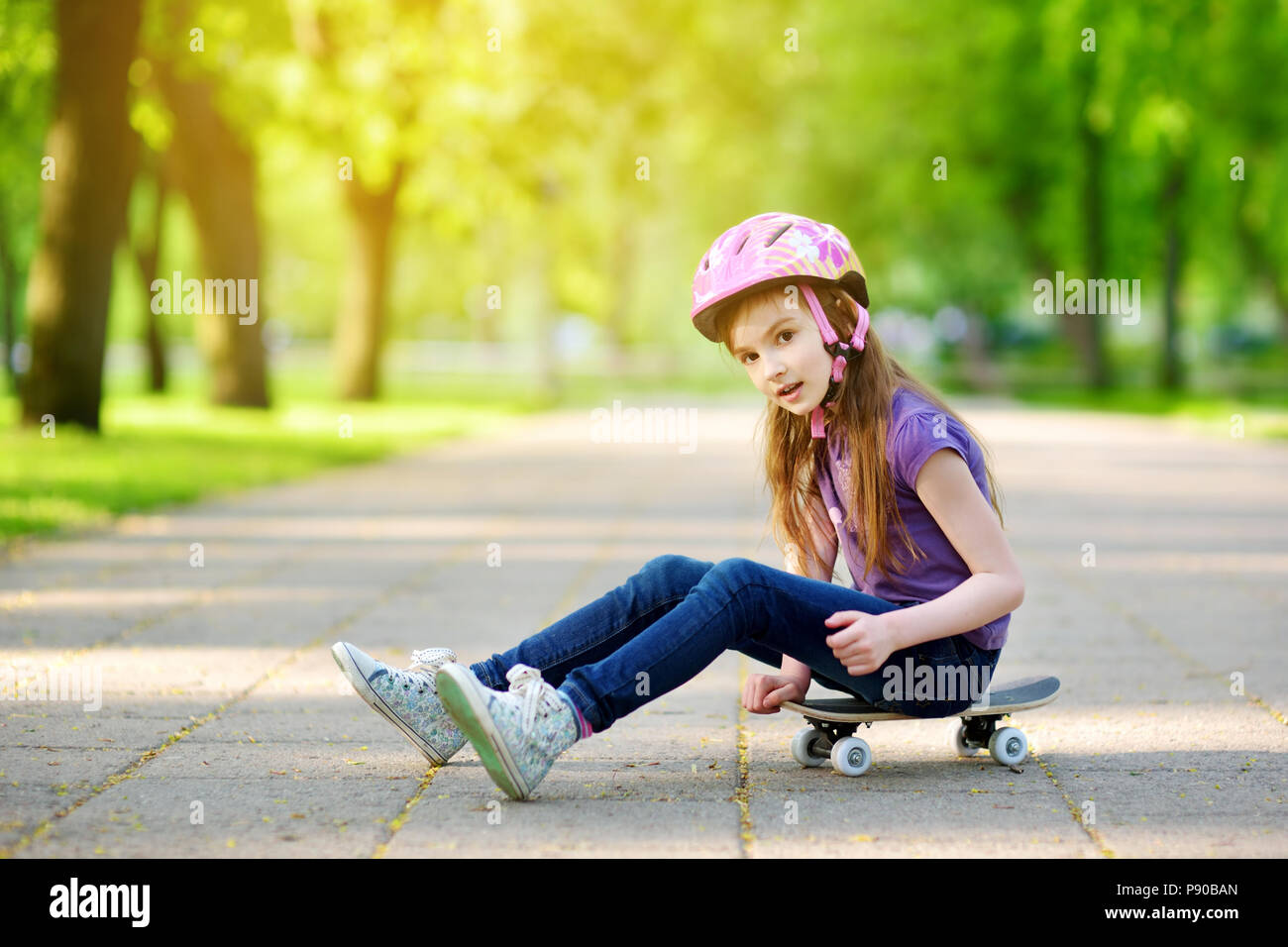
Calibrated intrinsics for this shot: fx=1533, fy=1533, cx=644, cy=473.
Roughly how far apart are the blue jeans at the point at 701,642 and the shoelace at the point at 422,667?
0.42 feet

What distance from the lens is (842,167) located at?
104ft

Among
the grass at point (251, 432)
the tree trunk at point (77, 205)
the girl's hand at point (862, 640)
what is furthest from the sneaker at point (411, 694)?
the tree trunk at point (77, 205)

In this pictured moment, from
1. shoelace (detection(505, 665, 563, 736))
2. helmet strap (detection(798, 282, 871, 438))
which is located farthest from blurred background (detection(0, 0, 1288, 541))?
shoelace (detection(505, 665, 563, 736))

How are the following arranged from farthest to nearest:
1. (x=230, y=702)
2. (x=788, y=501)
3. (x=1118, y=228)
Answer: (x=1118, y=228) < (x=230, y=702) < (x=788, y=501)

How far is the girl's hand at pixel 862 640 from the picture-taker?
3.45 meters

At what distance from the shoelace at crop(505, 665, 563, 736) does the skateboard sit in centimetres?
63

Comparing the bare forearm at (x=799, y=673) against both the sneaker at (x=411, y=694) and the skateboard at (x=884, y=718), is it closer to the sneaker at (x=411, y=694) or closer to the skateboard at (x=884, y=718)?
the skateboard at (x=884, y=718)

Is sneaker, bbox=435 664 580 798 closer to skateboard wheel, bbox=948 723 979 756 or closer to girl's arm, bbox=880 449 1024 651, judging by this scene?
girl's arm, bbox=880 449 1024 651

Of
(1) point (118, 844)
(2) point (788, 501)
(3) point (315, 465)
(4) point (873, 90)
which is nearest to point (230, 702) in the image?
(1) point (118, 844)

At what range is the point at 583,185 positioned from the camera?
3462 cm

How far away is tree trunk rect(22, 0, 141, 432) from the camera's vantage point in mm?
13023

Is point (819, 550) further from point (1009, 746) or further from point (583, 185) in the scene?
point (583, 185)

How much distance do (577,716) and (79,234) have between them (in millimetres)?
11060

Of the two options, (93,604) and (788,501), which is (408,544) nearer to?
(93,604)
